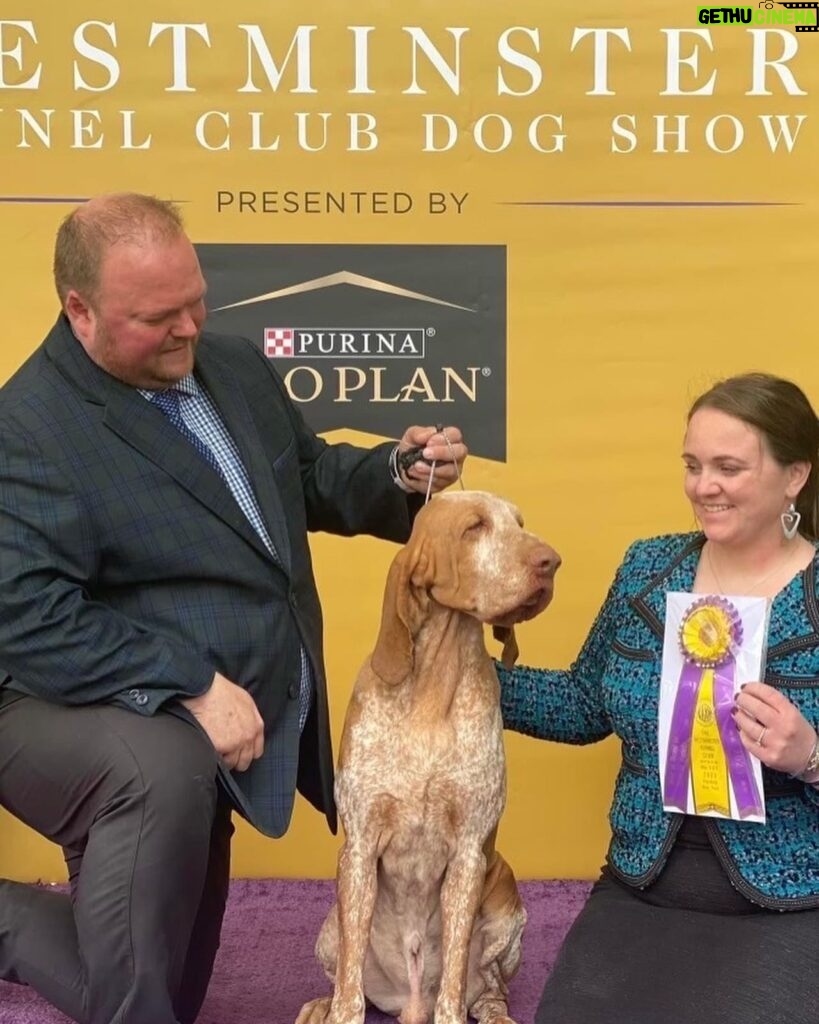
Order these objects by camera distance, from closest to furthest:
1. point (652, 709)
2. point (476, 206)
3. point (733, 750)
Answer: point (733, 750)
point (652, 709)
point (476, 206)

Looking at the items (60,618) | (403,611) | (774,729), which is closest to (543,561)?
(403,611)

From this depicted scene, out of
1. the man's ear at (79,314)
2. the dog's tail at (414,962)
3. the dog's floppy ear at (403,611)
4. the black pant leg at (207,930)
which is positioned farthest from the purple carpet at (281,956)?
the man's ear at (79,314)

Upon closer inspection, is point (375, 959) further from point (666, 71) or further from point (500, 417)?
point (666, 71)

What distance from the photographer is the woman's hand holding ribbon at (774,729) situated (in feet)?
7.98

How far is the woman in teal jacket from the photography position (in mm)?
2453

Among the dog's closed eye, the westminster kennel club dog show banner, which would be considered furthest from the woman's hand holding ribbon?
the westminster kennel club dog show banner

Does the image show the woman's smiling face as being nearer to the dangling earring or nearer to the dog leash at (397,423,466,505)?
the dangling earring

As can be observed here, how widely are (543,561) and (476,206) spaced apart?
1561 millimetres

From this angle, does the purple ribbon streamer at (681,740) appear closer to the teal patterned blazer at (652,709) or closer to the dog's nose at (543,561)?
the teal patterned blazer at (652,709)

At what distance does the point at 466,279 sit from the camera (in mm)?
3770

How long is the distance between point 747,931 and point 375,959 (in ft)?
2.44

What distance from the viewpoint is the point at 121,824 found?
2521 mm

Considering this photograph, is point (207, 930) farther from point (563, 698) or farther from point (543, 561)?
point (543, 561)

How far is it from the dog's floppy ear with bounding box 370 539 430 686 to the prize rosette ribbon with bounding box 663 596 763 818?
504mm
